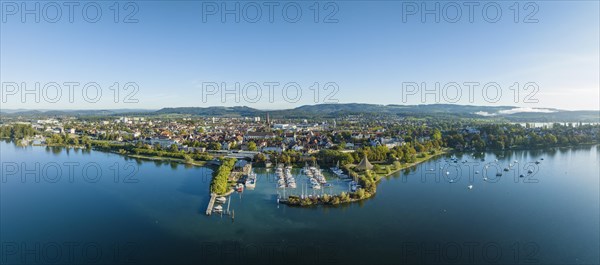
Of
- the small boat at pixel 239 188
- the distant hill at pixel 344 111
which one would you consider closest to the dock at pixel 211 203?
the small boat at pixel 239 188

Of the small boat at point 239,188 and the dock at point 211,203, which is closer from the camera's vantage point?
the dock at point 211,203

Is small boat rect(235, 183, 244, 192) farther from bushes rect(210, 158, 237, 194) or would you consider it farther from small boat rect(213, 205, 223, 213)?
small boat rect(213, 205, 223, 213)

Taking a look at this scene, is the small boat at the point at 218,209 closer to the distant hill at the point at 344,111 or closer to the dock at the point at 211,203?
the dock at the point at 211,203

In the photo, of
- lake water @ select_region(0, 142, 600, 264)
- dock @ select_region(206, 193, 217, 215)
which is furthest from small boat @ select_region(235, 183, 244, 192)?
dock @ select_region(206, 193, 217, 215)

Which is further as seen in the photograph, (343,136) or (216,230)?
(343,136)

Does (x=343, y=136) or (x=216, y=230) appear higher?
(x=343, y=136)

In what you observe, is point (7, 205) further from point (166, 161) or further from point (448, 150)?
point (448, 150)

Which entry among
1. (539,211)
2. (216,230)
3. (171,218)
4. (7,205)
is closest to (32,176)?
(7,205)

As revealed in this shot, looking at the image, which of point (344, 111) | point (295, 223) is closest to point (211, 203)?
point (295, 223)
